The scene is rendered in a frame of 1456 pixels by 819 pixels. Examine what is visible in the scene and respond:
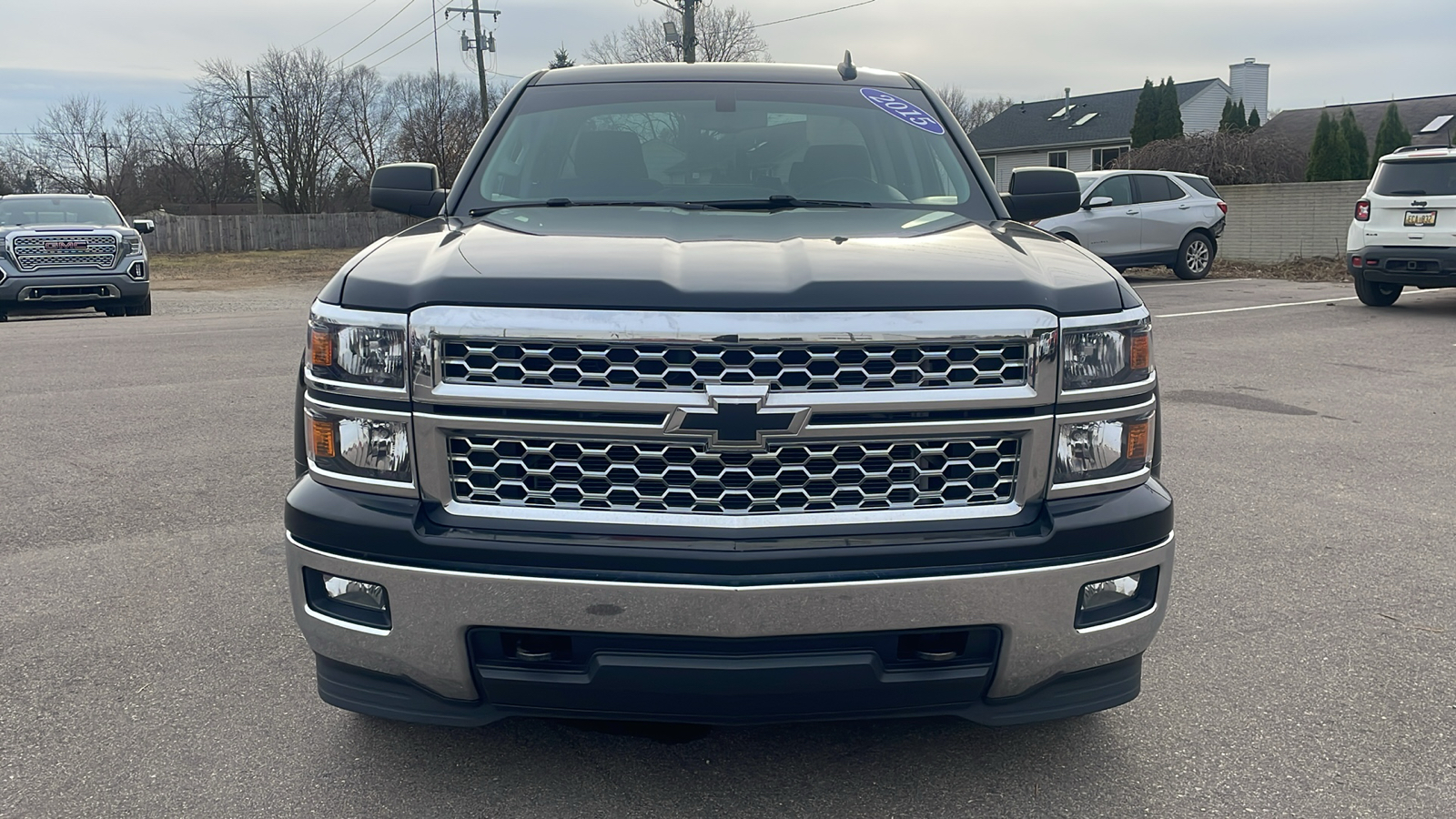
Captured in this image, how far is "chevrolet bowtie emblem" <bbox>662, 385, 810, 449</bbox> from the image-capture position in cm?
230

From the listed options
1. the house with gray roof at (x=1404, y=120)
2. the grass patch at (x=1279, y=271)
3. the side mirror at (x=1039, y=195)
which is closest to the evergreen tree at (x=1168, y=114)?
the house with gray roof at (x=1404, y=120)

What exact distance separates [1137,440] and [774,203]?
1411 millimetres

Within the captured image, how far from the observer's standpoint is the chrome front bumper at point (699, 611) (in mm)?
2309

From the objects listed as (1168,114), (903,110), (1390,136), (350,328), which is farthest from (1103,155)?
(350,328)

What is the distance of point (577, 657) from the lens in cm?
240

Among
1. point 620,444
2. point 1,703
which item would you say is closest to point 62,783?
point 1,703

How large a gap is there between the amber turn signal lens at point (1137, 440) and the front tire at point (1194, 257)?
685 inches

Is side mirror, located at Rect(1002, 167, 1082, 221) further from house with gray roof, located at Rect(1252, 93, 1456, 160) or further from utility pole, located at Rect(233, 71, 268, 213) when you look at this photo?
utility pole, located at Rect(233, 71, 268, 213)

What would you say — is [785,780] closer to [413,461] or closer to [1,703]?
[413,461]

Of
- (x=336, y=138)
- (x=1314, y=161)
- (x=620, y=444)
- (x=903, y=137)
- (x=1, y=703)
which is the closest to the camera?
(x=620, y=444)

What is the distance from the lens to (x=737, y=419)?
231 cm

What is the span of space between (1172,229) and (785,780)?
17.5 m

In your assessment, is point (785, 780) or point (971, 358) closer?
point (971, 358)

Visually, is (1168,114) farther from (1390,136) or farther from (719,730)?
(719,730)
